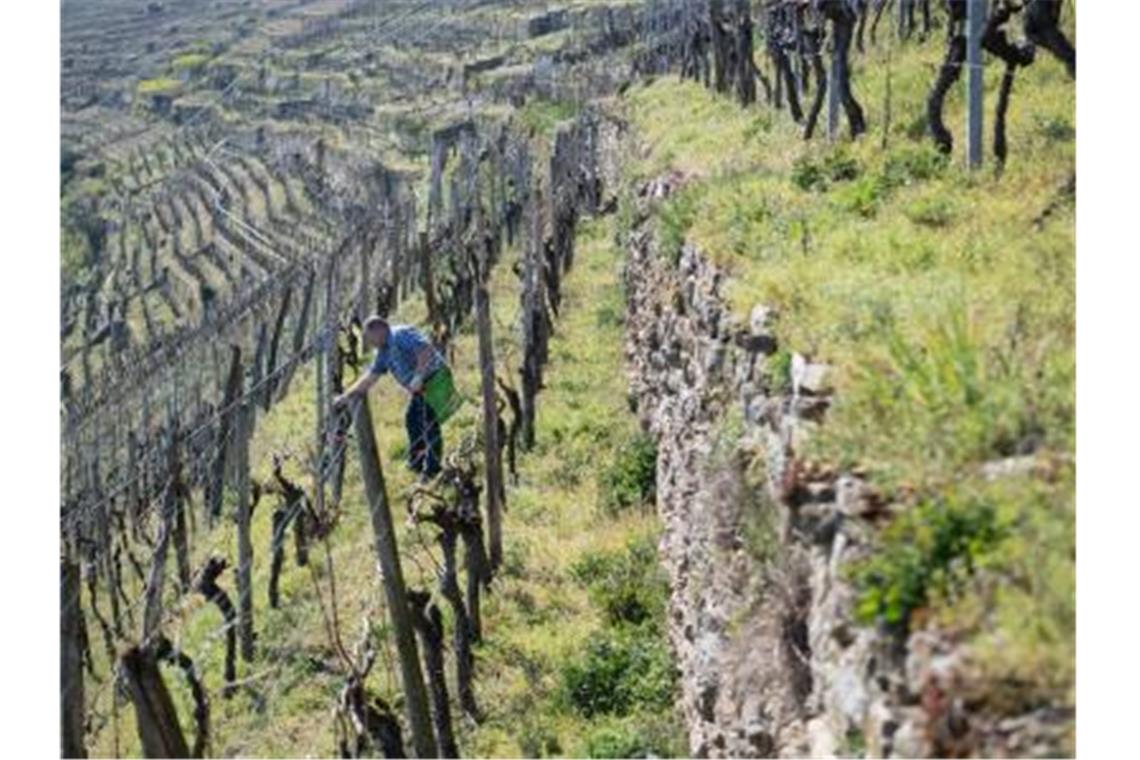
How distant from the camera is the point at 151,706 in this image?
691 centimetres

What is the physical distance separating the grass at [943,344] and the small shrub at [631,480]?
370 centimetres

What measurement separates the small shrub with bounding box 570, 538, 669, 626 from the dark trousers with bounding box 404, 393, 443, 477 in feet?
6.25

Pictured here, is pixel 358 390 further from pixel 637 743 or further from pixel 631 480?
pixel 631 480

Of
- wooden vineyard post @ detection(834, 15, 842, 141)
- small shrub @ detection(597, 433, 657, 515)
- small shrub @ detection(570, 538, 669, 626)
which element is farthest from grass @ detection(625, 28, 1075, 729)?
small shrub @ detection(597, 433, 657, 515)

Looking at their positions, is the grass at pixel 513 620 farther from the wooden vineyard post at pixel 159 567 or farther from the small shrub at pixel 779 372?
the small shrub at pixel 779 372

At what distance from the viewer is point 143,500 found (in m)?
23.3

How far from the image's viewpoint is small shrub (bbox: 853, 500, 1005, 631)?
4797mm

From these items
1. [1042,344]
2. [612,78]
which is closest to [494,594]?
[1042,344]

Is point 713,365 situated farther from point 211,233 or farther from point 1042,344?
point 211,233

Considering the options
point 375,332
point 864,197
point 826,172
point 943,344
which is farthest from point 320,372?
point 943,344

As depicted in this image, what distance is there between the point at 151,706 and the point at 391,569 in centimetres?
193

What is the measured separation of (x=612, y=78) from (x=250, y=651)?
190 feet

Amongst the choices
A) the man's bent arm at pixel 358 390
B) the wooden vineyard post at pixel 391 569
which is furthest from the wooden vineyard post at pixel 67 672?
the man's bent arm at pixel 358 390

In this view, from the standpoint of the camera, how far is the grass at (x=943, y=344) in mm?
4645
